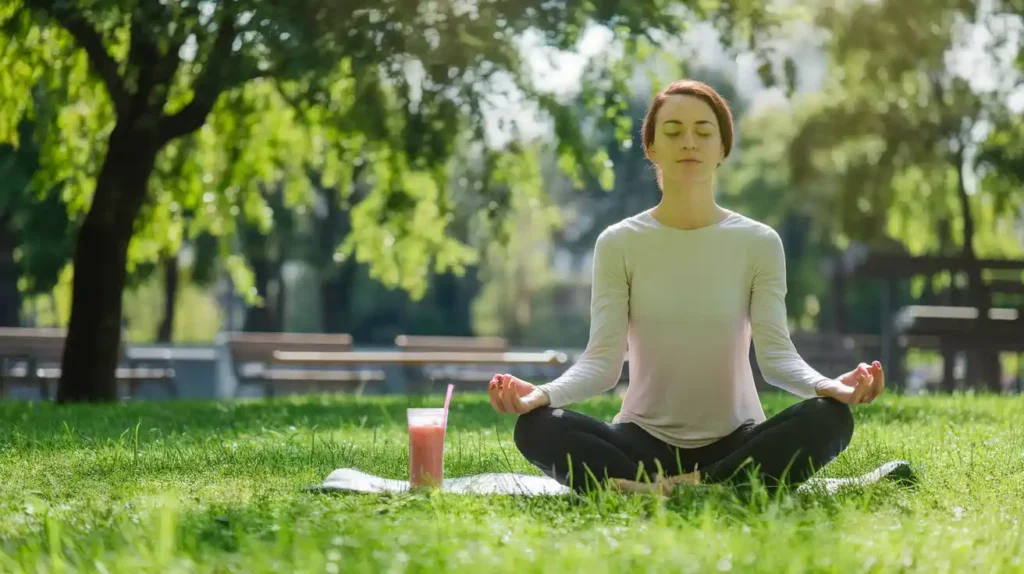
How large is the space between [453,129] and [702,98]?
653cm

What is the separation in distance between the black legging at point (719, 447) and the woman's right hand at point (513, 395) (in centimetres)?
7

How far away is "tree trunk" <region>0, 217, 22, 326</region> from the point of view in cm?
2498

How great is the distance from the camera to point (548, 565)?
313cm

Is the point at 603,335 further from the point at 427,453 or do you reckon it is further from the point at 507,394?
the point at 427,453

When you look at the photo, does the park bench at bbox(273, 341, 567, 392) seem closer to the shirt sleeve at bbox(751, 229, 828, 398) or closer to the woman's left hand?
the shirt sleeve at bbox(751, 229, 828, 398)

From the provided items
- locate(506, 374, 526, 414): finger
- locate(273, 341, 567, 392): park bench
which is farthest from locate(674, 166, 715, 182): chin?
locate(273, 341, 567, 392): park bench

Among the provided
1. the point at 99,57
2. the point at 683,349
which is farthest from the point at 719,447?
the point at 99,57

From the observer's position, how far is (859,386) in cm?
419

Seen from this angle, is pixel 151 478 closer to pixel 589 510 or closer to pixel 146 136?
pixel 589 510

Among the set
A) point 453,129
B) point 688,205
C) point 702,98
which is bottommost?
point 688,205

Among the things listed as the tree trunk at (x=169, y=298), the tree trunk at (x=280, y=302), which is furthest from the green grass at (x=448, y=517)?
the tree trunk at (x=280, y=302)

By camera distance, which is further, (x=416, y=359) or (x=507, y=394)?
(x=416, y=359)

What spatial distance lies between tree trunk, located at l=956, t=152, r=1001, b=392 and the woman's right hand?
38.0 ft

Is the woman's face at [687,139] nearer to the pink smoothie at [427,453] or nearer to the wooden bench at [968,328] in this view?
the pink smoothie at [427,453]
